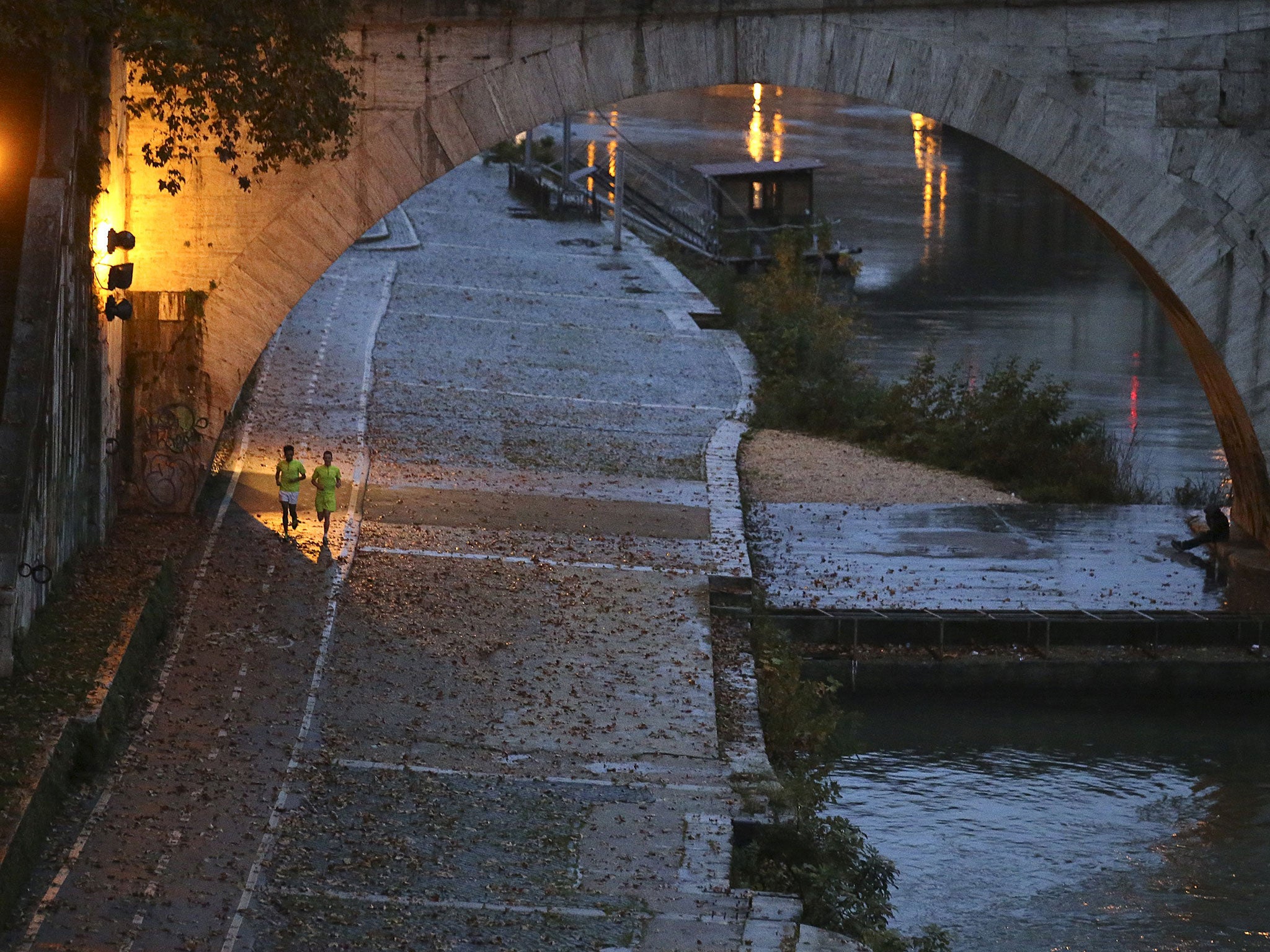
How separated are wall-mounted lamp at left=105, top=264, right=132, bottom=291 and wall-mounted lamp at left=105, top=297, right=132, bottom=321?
5.2 inches

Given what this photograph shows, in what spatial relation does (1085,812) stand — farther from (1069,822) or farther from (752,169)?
(752,169)

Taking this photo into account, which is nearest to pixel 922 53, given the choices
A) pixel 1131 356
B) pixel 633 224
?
pixel 1131 356

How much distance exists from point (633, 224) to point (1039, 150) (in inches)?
1139

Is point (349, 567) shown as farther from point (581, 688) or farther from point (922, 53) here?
point (922, 53)

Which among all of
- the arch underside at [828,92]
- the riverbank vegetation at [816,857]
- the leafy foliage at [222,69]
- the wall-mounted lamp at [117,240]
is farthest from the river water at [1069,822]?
the wall-mounted lamp at [117,240]

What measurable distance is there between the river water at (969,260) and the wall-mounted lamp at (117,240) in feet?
46.1

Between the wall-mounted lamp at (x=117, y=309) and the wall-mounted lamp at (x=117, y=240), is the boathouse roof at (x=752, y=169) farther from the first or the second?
the wall-mounted lamp at (x=117, y=309)

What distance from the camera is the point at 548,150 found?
5344 cm

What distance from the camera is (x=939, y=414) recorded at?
25453mm

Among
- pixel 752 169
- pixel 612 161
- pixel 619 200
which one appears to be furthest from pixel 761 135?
pixel 619 200

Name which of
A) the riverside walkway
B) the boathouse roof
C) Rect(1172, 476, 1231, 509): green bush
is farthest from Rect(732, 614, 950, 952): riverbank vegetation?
the boathouse roof

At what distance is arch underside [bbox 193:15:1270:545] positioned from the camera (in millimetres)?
16672

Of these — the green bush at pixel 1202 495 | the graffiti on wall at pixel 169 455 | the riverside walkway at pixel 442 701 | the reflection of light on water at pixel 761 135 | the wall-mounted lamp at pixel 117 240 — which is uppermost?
the reflection of light on water at pixel 761 135

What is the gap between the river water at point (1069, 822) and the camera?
12148 mm
